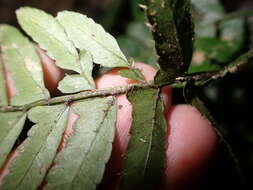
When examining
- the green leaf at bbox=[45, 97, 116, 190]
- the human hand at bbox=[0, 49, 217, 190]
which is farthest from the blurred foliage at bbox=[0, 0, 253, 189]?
the green leaf at bbox=[45, 97, 116, 190]

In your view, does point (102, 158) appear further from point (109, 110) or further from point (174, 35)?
point (174, 35)

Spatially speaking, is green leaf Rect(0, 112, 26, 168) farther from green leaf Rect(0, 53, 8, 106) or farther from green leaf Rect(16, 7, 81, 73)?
green leaf Rect(16, 7, 81, 73)

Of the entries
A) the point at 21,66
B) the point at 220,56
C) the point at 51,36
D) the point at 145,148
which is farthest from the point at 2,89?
the point at 220,56

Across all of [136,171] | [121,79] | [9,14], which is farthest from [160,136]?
[9,14]

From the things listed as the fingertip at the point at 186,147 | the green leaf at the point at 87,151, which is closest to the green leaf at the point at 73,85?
the green leaf at the point at 87,151

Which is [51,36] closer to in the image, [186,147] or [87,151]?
[87,151]
